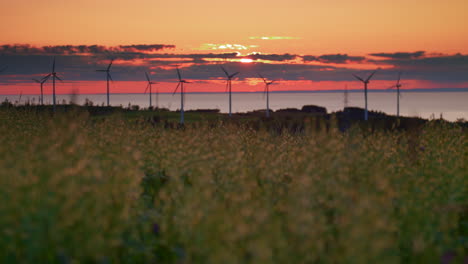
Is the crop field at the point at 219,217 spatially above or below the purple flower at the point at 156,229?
above

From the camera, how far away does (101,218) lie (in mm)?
6305

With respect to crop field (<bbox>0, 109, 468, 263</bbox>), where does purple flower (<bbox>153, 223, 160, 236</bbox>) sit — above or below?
below

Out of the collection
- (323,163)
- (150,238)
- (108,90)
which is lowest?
(150,238)

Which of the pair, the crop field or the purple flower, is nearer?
the crop field

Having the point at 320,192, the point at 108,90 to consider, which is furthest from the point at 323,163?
the point at 108,90

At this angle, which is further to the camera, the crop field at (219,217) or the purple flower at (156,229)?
the purple flower at (156,229)

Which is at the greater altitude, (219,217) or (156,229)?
(219,217)

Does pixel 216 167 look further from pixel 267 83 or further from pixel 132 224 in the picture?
pixel 267 83

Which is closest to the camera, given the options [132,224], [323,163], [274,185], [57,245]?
[57,245]

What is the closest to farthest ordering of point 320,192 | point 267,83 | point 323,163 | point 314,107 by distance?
point 320,192, point 323,163, point 267,83, point 314,107

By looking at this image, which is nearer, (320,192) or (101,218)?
(101,218)

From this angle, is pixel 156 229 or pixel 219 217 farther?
pixel 156 229

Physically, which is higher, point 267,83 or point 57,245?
point 267,83

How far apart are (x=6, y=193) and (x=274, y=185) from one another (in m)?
5.25
